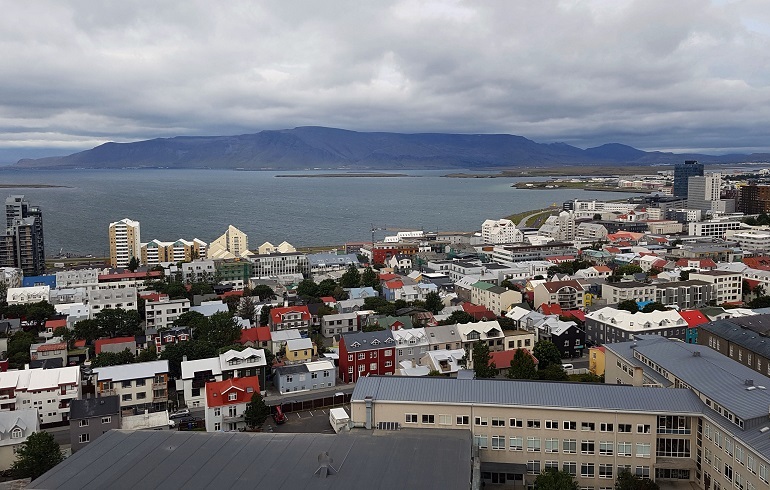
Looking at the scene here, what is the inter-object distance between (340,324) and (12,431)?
7.50m

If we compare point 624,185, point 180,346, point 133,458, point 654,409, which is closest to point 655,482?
point 654,409

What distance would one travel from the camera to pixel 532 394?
280 inches

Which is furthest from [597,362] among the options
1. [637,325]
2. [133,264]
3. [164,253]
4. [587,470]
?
[164,253]

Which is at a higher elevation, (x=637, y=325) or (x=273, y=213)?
(x=273, y=213)

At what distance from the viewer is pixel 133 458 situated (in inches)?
243

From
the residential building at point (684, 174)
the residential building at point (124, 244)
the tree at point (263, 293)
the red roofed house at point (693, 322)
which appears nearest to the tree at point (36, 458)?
the tree at point (263, 293)

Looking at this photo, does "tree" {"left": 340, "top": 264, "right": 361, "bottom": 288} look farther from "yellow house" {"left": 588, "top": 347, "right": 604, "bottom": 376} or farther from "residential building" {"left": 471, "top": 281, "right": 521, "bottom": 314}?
"yellow house" {"left": 588, "top": 347, "right": 604, "bottom": 376}

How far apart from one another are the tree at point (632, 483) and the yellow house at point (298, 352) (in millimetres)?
7197

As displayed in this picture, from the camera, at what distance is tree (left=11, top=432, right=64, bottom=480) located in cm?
771

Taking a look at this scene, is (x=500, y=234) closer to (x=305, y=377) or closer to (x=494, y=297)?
(x=494, y=297)

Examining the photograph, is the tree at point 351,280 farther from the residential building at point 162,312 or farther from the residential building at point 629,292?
the residential building at point 629,292

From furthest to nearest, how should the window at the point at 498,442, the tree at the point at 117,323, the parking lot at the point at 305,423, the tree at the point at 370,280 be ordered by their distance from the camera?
the tree at the point at 370,280, the tree at the point at 117,323, the parking lot at the point at 305,423, the window at the point at 498,442

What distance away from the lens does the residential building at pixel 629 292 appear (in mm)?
16859

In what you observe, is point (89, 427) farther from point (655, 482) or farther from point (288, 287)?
point (288, 287)
